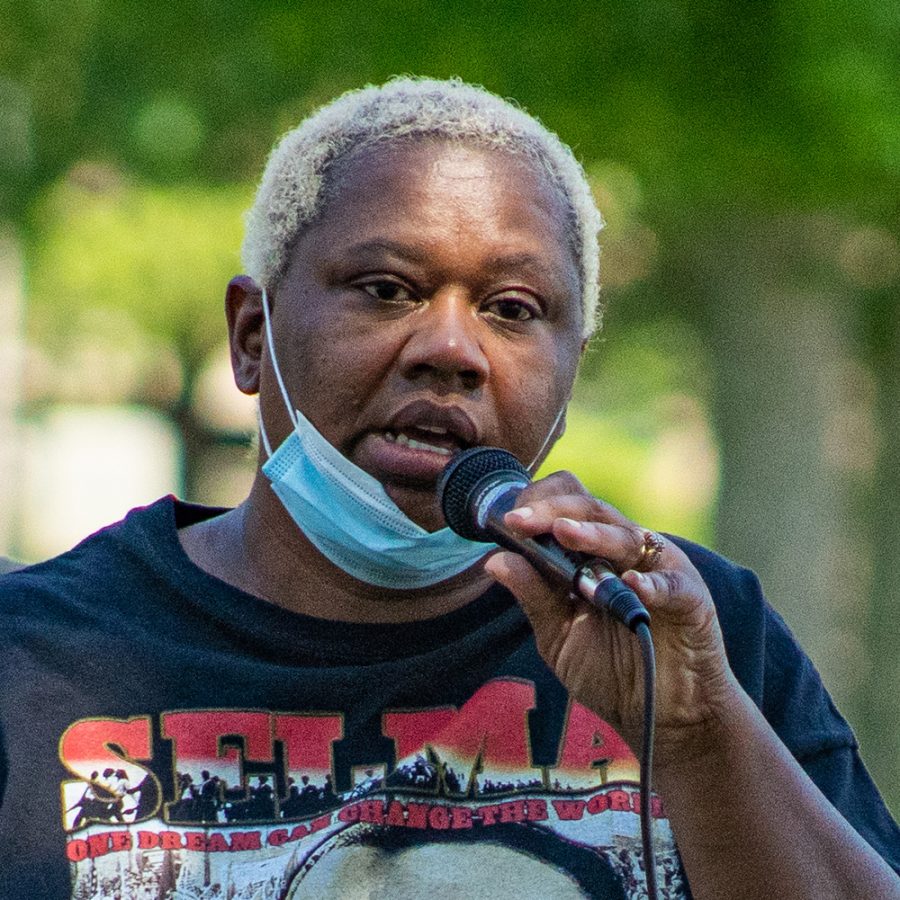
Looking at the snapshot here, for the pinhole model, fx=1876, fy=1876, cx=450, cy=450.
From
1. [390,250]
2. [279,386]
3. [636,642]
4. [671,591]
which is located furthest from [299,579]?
[671,591]

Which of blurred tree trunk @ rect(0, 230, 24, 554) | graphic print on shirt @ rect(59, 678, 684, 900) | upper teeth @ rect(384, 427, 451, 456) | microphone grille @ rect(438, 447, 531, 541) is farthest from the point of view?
blurred tree trunk @ rect(0, 230, 24, 554)

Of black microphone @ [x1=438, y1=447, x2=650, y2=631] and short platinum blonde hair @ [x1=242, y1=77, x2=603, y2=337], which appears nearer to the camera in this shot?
black microphone @ [x1=438, y1=447, x2=650, y2=631]

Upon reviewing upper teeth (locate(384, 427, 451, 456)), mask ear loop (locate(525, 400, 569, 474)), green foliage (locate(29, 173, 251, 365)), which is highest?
green foliage (locate(29, 173, 251, 365))

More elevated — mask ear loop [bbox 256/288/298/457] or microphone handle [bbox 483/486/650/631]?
mask ear loop [bbox 256/288/298/457]

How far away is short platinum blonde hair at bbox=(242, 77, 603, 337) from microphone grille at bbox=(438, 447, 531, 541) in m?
0.80

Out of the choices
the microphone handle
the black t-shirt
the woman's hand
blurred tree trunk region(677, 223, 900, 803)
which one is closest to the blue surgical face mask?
the black t-shirt

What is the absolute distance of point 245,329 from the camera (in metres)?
3.71

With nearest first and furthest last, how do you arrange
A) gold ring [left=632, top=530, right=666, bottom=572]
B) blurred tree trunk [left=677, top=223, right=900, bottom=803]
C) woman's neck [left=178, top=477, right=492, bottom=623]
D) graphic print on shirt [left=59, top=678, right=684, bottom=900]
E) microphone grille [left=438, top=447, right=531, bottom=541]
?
gold ring [left=632, top=530, right=666, bottom=572], microphone grille [left=438, top=447, right=531, bottom=541], graphic print on shirt [left=59, top=678, right=684, bottom=900], woman's neck [left=178, top=477, right=492, bottom=623], blurred tree trunk [left=677, top=223, right=900, bottom=803]

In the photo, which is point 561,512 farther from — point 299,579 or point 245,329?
point 245,329

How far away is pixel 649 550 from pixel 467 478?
0.37 meters

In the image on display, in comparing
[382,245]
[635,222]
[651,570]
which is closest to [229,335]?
[382,245]

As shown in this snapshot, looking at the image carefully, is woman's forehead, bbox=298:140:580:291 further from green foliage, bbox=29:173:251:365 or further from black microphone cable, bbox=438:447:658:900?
green foliage, bbox=29:173:251:365

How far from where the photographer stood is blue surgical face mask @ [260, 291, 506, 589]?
332 centimetres

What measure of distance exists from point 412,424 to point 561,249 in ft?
1.66
